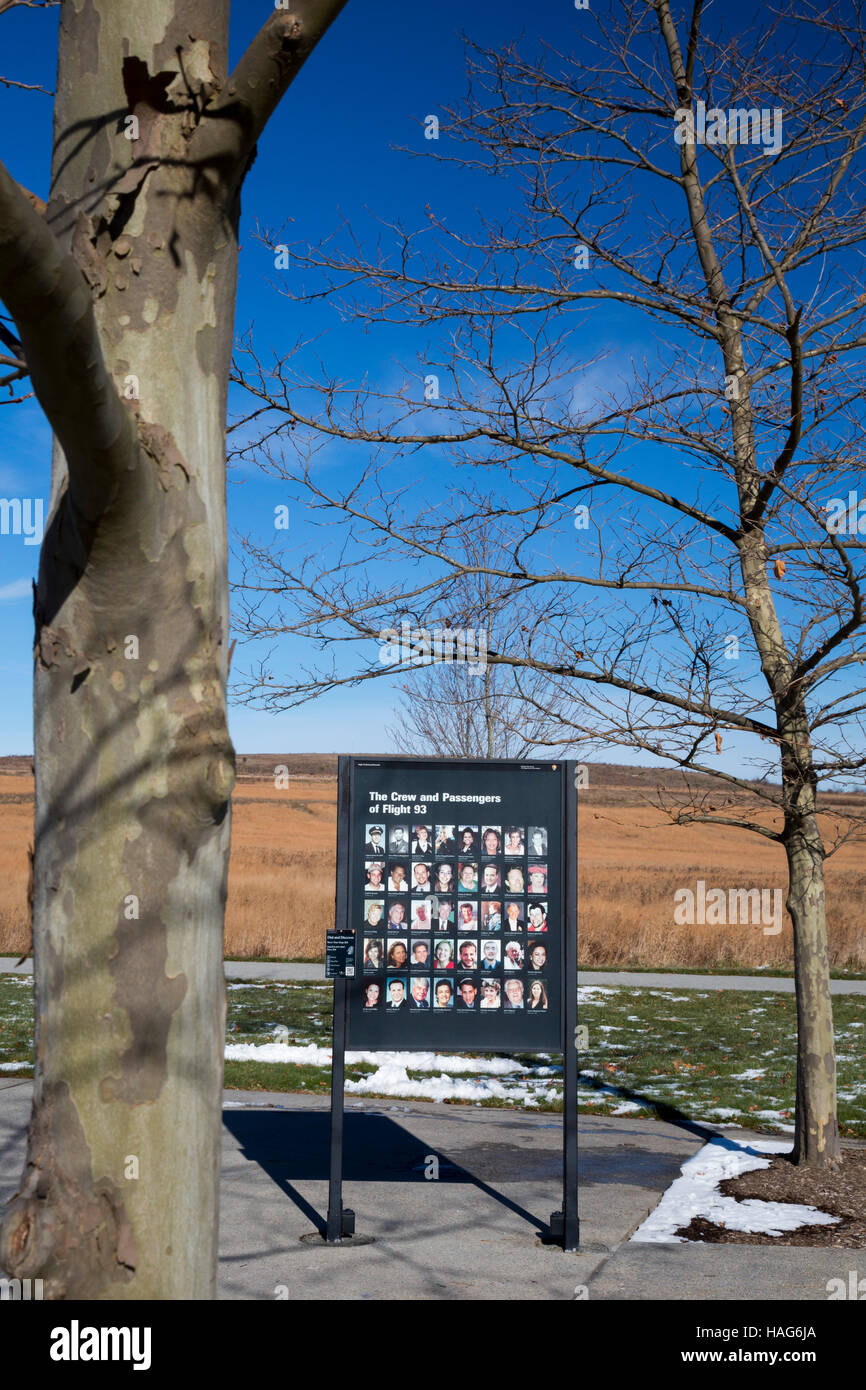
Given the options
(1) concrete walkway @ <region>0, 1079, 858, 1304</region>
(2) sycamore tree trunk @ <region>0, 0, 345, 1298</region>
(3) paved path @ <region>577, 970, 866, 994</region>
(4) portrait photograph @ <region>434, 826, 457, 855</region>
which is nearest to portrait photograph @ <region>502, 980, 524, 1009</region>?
(4) portrait photograph @ <region>434, 826, 457, 855</region>

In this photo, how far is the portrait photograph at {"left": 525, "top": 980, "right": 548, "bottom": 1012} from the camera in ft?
18.7

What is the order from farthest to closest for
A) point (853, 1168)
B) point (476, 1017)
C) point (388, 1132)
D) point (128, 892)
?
1. point (388, 1132)
2. point (853, 1168)
3. point (476, 1017)
4. point (128, 892)

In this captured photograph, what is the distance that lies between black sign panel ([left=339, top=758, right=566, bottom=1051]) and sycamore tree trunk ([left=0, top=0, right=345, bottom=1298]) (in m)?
3.48

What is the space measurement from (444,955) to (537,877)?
0.60m

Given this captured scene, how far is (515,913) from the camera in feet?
19.1

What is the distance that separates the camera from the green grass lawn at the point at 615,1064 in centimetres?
855

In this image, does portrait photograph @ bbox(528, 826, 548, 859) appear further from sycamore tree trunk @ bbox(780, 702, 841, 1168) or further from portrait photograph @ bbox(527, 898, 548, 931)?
sycamore tree trunk @ bbox(780, 702, 841, 1168)

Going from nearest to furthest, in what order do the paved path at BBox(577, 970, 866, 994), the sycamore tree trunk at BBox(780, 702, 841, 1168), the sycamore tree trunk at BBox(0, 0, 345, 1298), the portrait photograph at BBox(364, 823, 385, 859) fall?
1. the sycamore tree trunk at BBox(0, 0, 345, 1298)
2. the portrait photograph at BBox(364, 823, 385, 859)
3. the sycamore tree trunk at BBox(780, 702, 841, 1168)
4. the paved path at BBox(577, 970, 866, 994)

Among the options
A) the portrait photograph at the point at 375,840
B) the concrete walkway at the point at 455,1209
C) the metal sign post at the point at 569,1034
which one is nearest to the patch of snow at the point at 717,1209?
the concrete walkway at the point at 455,1209

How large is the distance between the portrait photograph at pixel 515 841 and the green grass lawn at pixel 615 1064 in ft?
11.0
